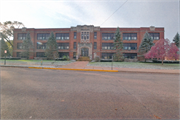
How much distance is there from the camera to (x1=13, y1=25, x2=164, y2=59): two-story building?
29.7m

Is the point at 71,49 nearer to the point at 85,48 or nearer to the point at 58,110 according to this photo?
the point at 85,48

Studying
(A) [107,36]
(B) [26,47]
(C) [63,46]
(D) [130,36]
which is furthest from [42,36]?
(D) [130,36]

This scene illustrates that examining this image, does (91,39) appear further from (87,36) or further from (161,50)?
(161,50)

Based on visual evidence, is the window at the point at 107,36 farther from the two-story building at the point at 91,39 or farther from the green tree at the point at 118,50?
the green tree at the point at 118,50

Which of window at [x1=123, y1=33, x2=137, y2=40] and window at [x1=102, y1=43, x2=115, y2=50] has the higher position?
window at [x1=123, y1=33, x2=137, y2=40]

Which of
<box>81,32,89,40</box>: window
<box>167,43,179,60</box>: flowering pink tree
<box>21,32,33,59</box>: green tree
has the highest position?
<box>81,32,89,40</box>: window

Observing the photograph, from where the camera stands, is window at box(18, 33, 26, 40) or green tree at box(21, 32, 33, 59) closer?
green tree at box(21, 32, 33, 59)

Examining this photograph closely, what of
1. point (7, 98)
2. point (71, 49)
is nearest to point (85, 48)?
point (71, 49)

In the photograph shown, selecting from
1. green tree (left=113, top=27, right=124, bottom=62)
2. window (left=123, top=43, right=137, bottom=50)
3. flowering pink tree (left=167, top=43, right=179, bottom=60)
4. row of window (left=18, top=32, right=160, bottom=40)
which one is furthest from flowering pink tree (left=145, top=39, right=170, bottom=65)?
row of window (left=18, top=32, right=160, bottom=40)

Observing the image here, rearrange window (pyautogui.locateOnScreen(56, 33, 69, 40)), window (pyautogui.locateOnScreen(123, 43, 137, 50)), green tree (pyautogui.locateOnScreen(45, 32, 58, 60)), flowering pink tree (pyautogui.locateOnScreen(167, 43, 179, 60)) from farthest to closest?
window (pyautogui.locateOnScreen(56, 33, 69, 40)) < window (pyautogui.locateOnScreen(123, 43, 137, 50)) < green tree (pyautogui.locateOnScreen(45, 32, 58, 60)) < flowering pink tree (pyautogui.locateOnScreen(167, 43, 179, 60))

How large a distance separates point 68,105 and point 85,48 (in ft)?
90.0

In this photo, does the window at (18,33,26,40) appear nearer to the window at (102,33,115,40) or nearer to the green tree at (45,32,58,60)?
the green tree at (45,32,58,60)

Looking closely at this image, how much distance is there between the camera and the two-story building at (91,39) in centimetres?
2970

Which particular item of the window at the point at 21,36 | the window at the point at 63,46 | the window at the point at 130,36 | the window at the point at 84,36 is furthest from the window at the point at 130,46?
the window at the point at 21,36
